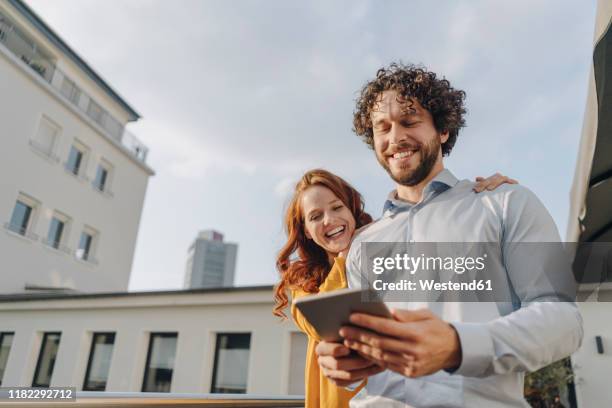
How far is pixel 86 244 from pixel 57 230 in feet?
5.58

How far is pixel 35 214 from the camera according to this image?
17.2m

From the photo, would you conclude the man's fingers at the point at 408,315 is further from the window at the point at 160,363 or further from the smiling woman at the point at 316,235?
the window at the point at 160,363

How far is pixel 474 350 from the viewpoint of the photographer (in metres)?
1.00

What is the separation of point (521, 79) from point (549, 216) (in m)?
3.99

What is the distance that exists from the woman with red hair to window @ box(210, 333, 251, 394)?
26.5ft

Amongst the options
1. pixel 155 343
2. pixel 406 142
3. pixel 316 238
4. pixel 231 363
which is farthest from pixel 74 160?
pixel 406 142

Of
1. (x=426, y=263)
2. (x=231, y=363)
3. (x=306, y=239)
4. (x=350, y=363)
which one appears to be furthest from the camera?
(x=231, y=363)

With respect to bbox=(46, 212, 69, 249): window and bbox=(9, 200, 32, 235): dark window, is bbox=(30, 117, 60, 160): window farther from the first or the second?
bbox=(46, 212, 69, 249): window

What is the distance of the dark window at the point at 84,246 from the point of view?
19.2 metres

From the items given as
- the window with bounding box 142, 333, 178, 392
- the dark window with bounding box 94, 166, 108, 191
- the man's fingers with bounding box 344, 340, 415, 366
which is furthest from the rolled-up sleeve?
the dark window with bounding box 94, 166, 108, 191

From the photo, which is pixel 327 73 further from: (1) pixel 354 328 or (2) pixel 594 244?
(1) pixel 354 328

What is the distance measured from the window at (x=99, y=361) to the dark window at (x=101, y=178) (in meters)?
9.76

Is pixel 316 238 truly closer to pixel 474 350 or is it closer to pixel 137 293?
pixel 474 350

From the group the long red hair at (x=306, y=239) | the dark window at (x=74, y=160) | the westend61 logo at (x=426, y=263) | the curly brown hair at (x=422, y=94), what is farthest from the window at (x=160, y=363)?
the westend61 logo at (x=426, y=263)
